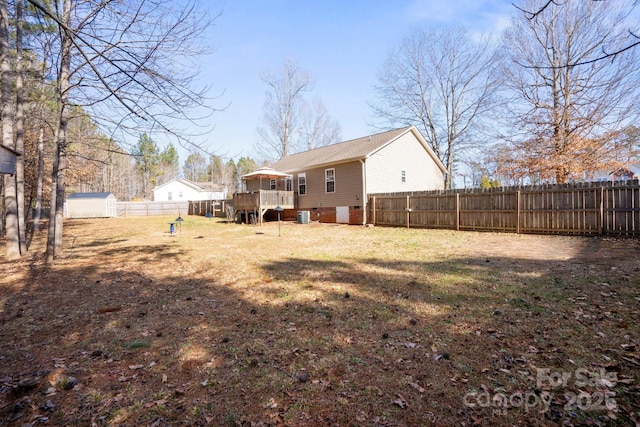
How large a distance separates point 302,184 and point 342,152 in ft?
11.2

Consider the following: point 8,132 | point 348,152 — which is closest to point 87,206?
point 348,152

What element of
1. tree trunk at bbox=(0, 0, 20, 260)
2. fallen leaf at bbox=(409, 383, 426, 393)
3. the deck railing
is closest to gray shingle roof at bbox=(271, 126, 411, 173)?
the deck railing

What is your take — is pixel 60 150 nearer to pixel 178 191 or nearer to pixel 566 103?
pixel 566 103

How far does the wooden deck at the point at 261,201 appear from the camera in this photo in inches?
714

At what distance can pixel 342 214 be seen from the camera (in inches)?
697

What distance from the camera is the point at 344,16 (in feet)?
28.4

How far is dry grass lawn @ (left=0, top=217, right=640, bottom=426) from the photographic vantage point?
2172 mm

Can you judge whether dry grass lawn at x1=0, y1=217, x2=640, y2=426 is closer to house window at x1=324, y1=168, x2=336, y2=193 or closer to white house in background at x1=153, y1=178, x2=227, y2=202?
house window at x1=324, y1=168, x2=336, y2=193

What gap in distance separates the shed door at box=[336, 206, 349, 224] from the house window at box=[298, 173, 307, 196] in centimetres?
331

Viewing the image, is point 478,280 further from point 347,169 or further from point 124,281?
point 347,169

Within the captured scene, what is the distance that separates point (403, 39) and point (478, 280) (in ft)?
84.1

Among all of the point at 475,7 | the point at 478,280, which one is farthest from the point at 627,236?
the point at 475,7

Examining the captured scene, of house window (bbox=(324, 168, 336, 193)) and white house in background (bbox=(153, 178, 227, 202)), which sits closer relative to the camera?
house window (bbox=(324, 168, 336, 193))

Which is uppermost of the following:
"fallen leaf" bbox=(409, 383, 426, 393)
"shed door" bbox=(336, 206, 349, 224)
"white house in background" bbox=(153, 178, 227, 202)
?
"white house in background" bbox=(153, 178, 227, 202)
